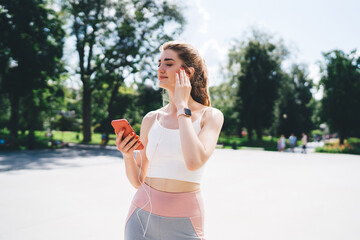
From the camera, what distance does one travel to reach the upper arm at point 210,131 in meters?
1.61

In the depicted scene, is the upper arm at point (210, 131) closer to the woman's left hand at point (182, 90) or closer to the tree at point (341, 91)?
the woman's left hand at point (182, 90)

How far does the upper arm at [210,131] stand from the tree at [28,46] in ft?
77.6

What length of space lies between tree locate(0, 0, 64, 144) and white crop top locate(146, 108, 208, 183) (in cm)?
2349

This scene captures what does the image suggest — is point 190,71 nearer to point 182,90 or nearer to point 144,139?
point 182,90

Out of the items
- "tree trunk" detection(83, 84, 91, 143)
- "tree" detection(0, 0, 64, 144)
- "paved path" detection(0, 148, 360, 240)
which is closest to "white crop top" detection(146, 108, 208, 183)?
"paved path" detection(0, 148, 360, 240)

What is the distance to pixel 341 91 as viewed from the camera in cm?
2677

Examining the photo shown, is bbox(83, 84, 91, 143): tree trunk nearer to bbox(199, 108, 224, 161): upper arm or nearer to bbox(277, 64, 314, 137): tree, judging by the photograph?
bbox(199, 108, 224, 161): upper arm

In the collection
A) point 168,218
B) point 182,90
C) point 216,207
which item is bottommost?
point 216,207

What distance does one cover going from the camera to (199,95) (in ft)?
6.48

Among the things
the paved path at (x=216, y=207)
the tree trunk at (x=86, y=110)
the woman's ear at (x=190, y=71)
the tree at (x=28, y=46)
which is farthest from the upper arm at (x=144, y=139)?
the tree trunk at (x=86, y=110)

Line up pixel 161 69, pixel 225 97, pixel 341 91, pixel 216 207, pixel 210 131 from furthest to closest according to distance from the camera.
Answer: pixel 225 97
pixel 341 91
pixel 216 207
pixel 161 69
pixel 210 131

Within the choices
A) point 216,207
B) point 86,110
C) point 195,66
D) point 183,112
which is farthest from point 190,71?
point 86,110

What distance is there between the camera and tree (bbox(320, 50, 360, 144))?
26625 millimetres

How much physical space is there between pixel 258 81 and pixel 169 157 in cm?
3525
